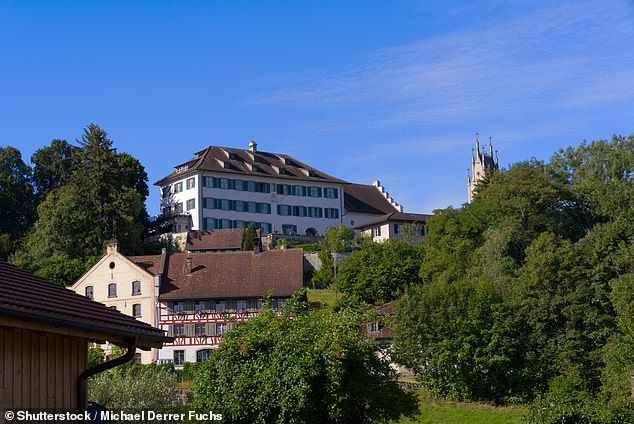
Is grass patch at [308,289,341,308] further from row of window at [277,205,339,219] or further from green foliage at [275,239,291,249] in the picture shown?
row of window at [277,205,339,219]

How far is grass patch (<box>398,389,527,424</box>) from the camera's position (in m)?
41.2

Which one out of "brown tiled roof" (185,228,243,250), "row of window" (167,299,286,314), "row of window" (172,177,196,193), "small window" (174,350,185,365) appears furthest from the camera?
"row of window" (172,177,196,193)

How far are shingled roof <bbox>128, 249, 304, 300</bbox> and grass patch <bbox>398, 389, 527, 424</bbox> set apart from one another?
58.4 feet

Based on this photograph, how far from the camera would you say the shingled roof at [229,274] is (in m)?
62.4

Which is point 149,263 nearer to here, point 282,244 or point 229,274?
point 229,274

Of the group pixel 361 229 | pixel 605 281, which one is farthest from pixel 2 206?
pixel 605 281

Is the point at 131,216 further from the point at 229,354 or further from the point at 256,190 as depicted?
the point at 229,354

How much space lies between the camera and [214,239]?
77.6m

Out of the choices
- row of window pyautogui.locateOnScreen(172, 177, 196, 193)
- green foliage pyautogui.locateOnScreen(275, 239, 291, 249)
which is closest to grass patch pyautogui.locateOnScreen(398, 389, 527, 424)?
green foliage pyautogui.locateOnScreen(275, 239, 291, 249)

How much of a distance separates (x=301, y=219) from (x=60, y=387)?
79.2 m

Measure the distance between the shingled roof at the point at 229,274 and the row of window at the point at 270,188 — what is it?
1825 centimetres

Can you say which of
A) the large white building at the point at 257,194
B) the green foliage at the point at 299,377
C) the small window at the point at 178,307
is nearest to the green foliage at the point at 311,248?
the large white building at the point at 257,194

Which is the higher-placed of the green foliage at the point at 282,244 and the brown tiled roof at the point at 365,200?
the brown tiled roof at the point at 365,200

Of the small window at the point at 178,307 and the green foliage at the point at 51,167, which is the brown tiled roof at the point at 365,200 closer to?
the green foliage at the point at 51,167
